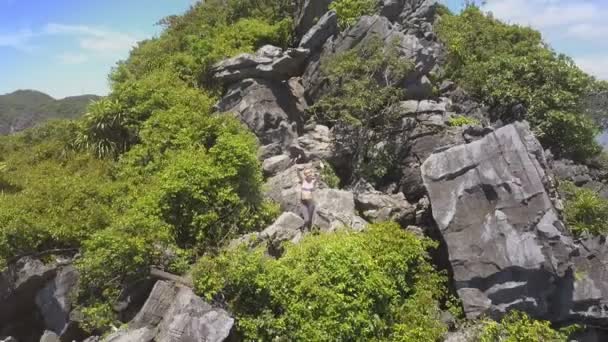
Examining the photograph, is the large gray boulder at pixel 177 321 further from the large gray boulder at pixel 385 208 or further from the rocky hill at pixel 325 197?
the large gray boulder at pixel 385 208

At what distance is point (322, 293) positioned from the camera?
10570 millimetres

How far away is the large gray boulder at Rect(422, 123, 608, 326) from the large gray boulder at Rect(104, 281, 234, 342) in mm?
5964

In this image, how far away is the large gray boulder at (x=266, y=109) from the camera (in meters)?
18.3

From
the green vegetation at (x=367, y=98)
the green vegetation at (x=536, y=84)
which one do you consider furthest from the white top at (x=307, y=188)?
Result: the green vegetation at (x=536, y=84)

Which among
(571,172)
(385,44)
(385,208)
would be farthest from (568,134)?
(385,208)

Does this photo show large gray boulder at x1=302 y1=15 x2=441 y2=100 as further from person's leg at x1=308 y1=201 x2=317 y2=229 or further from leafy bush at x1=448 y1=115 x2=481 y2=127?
person's leg at x1=308 y1=201 x2=317 y2=229

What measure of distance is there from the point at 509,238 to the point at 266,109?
32.8 feet

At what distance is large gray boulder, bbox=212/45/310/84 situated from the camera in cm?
1905

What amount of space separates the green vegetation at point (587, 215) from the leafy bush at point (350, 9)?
1104cm

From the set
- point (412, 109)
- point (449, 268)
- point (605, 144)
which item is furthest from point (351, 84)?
point (605, 144)

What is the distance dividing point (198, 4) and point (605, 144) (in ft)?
66.1

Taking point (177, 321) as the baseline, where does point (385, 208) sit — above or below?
above

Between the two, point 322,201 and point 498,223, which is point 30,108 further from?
point 498,223

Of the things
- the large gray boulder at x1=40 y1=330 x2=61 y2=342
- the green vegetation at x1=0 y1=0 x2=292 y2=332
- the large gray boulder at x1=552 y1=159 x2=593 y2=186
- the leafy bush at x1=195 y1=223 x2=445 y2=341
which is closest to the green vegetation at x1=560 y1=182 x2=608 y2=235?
the large gray boulder at x1=552 y1=159 x2=593 y2=186
